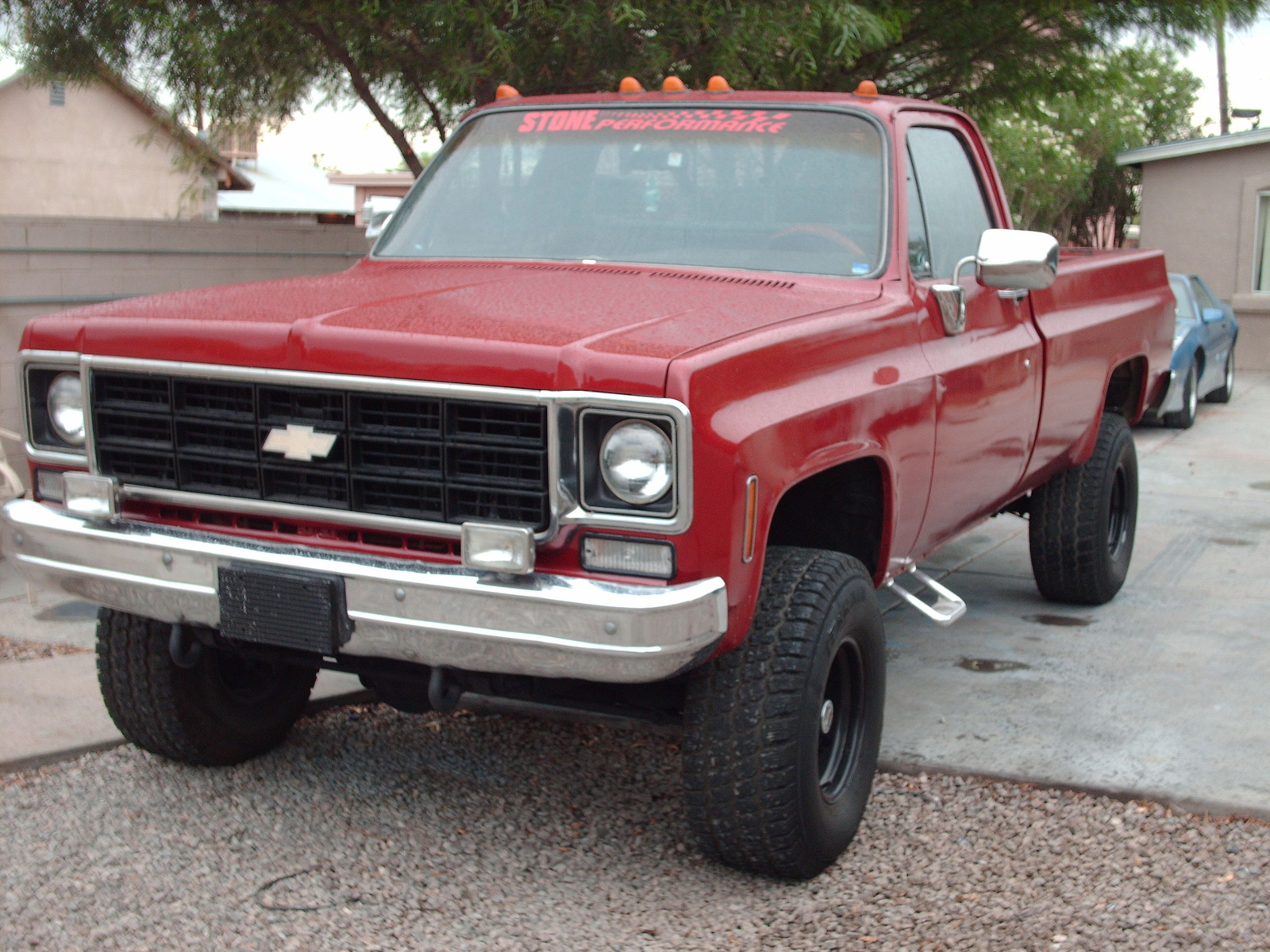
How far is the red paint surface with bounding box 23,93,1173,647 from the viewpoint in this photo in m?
3.10

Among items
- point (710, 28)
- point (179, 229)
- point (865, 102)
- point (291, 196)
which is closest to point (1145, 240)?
point (710, 28)

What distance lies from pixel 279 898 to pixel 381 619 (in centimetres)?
88

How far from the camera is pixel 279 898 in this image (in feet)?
11.8

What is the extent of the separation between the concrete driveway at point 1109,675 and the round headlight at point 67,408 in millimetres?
2576

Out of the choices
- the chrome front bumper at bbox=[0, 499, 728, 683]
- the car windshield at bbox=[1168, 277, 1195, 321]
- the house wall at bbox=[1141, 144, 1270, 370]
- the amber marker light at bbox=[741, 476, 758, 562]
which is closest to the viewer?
the chrome front bumper at bbox=[0, 499, 728, 683]

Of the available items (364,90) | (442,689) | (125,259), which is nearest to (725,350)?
(442,689)

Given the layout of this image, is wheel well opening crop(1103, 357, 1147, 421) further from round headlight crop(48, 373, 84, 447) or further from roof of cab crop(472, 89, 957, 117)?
round headlight crop(48, 373, 84, 447)

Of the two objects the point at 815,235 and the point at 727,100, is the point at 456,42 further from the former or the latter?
the point at 815,235

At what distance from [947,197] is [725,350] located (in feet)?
6.99

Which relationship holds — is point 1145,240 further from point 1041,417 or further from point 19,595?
point 19,595

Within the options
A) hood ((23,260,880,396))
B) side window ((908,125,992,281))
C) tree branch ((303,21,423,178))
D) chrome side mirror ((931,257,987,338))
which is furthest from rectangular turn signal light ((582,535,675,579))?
tree branch ((303,21,423,178))

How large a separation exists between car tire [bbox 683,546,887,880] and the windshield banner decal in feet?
5.16

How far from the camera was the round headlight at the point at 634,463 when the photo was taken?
3.07 m

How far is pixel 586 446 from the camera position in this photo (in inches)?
121
